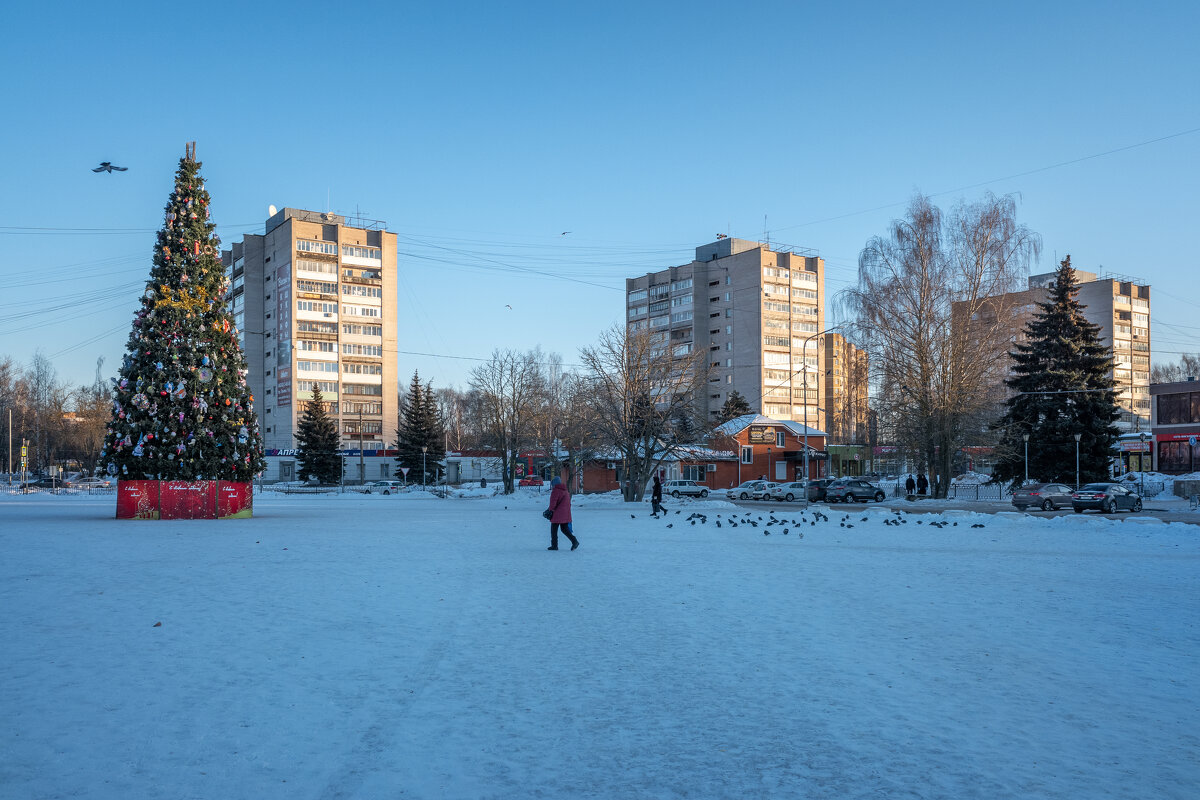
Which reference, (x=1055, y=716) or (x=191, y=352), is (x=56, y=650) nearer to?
(x=1055, y=716)

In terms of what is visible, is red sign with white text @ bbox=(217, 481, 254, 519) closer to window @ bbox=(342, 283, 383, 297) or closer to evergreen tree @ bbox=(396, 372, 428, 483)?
evergreen tree @ bbox=(396, 372, 428, 483)

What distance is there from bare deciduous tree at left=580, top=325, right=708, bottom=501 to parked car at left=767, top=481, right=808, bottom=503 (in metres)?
11.0

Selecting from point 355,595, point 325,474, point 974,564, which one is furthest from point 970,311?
point 325,474

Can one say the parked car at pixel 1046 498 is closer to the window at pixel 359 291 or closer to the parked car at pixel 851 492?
the parked car at pixel 851 492

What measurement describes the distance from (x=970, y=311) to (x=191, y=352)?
34.3m

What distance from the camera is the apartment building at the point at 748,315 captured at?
113938 millimetres

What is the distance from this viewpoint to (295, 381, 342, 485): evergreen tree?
7969cm

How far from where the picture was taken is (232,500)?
98.8ft

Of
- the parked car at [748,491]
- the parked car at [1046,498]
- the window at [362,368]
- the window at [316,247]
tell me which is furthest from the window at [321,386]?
the parked car at [1046,498]

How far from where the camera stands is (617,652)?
835 cm

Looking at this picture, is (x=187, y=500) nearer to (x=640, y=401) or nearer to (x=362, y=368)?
(x=640, y=401)

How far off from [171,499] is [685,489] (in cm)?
3561

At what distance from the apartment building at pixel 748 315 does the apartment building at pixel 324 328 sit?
35.6 meters

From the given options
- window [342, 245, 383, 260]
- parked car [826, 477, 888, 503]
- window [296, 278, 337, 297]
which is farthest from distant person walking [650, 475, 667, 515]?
window [342, 245, 383, 260]
